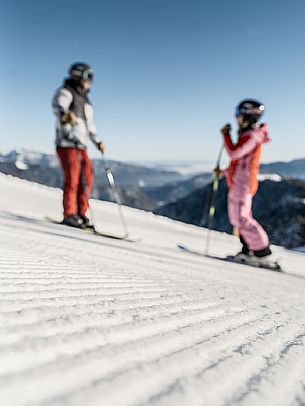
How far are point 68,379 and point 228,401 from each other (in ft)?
1.18

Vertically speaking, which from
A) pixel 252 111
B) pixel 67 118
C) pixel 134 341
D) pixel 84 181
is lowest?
pixel 134 341

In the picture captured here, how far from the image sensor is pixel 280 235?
60.6 m

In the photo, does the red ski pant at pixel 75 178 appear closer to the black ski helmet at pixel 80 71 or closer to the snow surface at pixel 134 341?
the black ski helmet at pixel 80 71

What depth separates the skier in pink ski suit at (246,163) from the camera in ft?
15.6

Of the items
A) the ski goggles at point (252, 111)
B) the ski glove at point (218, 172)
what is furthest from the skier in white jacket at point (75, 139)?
the ski goggles at point (252, 111)

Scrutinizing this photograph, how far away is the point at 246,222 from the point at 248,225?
0.05 m

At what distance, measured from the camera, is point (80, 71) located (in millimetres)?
5477

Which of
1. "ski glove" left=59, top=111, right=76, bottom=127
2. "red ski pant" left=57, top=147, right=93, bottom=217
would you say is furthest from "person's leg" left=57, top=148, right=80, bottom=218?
"ski glove" left=59, top=111, right=76, bottom=127

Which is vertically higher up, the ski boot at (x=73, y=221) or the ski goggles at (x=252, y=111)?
the ski goggles at (x=252, y=111)

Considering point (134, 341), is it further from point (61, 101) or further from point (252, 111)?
point (61, 101)

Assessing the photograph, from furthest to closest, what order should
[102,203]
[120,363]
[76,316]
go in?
[102,203]
[76,316]
[120,363]

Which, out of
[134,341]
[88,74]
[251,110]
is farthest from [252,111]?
[134,341]

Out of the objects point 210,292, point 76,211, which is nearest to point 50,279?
point 210,292

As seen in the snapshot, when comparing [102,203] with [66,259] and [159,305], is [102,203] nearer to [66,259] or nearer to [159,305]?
[66,259]
